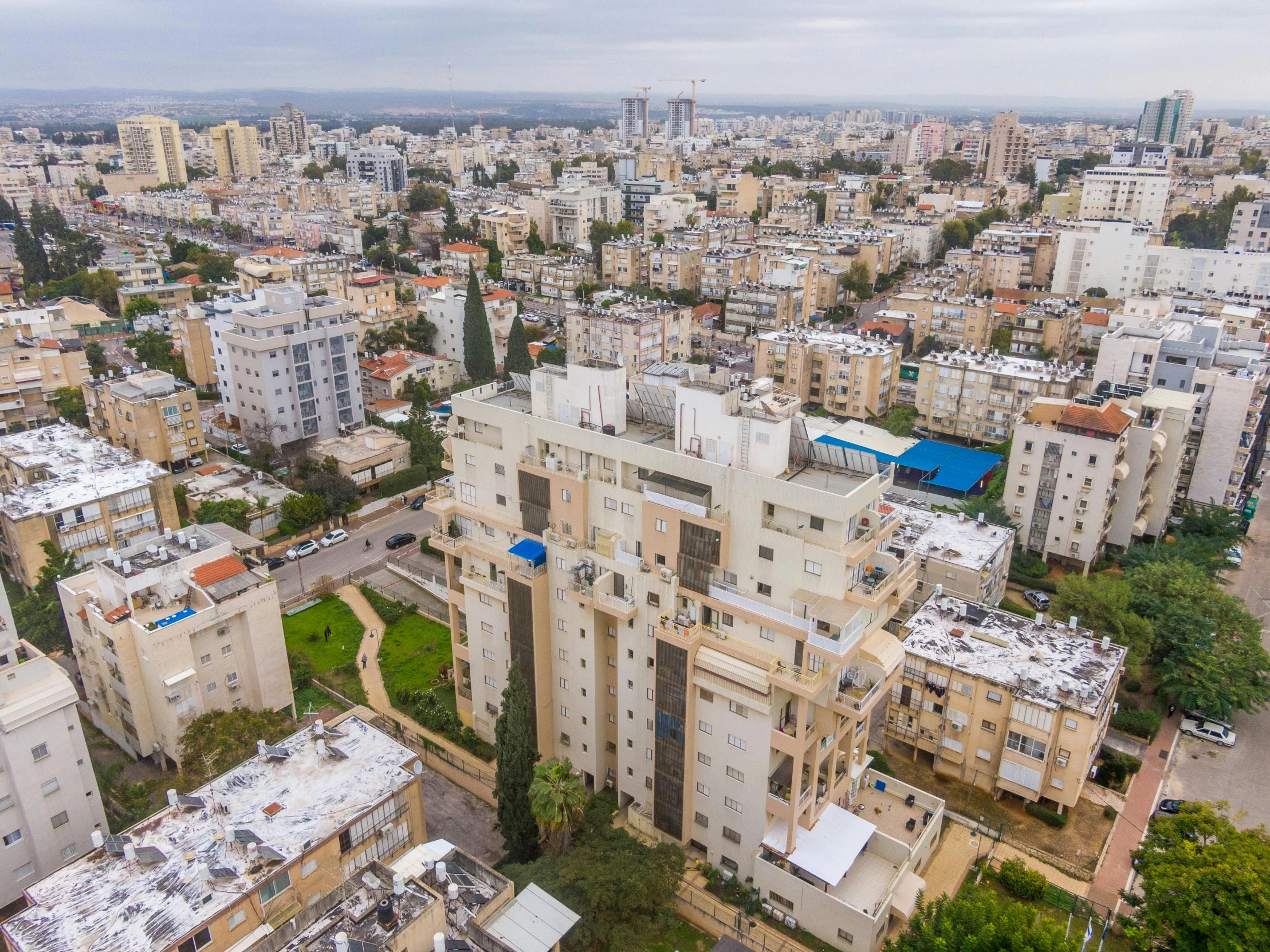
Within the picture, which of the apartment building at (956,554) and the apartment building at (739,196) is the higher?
the apartment building at (739,196)

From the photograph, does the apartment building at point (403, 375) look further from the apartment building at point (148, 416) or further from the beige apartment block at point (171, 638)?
the beige apartment block at point (171, 638)

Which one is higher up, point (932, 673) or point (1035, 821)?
point (932, 673)

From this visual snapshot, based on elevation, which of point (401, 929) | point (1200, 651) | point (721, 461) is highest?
point (721, 461)

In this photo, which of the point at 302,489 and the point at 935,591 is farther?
the point at 302,489

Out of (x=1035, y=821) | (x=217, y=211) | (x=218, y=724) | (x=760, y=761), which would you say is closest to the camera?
(x=760, y=761)

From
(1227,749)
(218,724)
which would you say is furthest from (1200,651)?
(218,724)

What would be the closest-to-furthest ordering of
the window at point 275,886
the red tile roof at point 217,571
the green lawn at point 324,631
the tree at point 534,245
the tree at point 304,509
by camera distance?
1. the window at point 275,886
2. the red tile roof at point 217,571
3. the green lawn at point 324,631
4. the tree at point 304,509
5. the tree at point 534,245

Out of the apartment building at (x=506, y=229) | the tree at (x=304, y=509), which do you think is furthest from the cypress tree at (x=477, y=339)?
the apartment building at (x=506, y=229)

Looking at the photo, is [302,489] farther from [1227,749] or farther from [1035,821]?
[1227,749]
